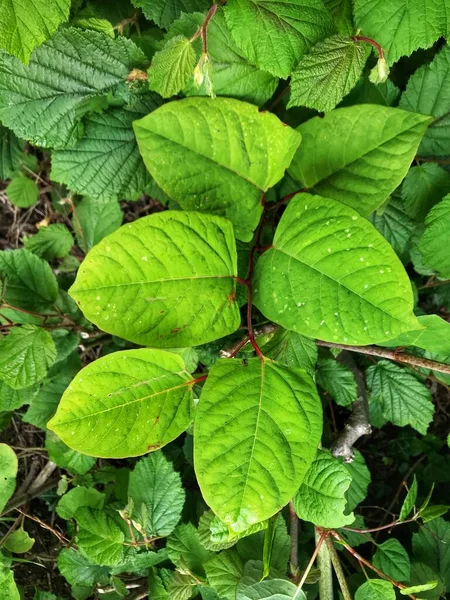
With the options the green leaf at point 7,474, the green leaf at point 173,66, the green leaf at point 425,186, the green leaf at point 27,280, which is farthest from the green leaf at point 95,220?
the green leaf at point 425,186

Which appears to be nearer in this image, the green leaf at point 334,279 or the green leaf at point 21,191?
the green leaf at point 334,279

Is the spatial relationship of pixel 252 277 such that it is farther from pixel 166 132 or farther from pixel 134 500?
pixel 134 500

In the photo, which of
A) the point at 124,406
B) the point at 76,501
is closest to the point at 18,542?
the point at 76,501

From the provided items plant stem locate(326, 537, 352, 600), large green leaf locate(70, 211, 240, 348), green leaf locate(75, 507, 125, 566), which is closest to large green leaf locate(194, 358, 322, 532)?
large green leaf locate(70, 211, 240, 348)

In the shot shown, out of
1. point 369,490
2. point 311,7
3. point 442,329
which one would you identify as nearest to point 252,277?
point 442,329

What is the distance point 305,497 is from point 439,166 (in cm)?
95

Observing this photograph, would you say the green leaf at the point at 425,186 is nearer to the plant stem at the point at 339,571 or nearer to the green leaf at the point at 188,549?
the plant stem at the point at 339,571

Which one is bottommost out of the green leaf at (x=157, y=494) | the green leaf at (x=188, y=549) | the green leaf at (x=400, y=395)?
the green leaf at (x=188, y=549)

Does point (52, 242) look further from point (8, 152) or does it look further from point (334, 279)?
point (334, 279)

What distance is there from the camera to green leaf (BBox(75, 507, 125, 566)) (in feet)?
4.84

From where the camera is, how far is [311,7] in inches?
47.0

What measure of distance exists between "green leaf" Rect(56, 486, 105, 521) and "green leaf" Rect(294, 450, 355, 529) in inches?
31.0

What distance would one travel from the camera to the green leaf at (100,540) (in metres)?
1.47

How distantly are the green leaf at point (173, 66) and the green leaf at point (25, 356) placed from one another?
727 millimetres
